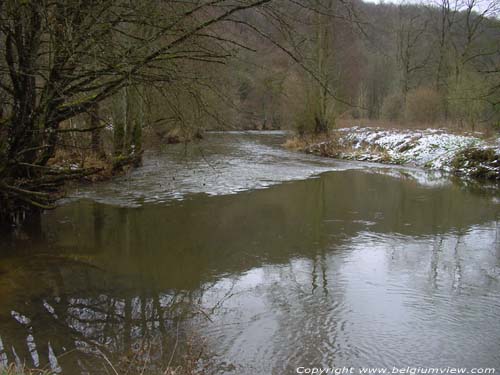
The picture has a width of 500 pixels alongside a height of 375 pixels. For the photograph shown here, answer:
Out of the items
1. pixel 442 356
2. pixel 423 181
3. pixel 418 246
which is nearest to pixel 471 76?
pixel 423 181

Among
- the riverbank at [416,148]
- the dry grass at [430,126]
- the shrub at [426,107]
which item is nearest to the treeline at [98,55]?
the riverbank at [416,148]

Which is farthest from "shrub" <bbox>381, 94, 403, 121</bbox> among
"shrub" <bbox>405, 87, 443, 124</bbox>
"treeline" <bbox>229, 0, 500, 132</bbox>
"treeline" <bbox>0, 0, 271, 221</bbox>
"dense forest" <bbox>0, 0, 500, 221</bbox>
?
"treeline" <bbox>0, 0, 271, 221</bbox>

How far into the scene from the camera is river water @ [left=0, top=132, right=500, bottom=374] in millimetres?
4391

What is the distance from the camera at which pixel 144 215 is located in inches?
390

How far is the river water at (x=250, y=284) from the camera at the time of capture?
14.4 feet

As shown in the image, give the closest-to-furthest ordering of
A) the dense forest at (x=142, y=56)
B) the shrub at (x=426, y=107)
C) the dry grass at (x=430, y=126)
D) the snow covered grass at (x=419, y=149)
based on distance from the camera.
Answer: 1. the dense forest at (x=142, y=56)
2. the snow covered grass at (x=419, y=149)
3. the dry grass at (x=430, y=126)
4. the shrub at (x=426, y=107)

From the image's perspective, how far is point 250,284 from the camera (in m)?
6.15

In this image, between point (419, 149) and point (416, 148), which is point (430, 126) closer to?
point (416, 148)

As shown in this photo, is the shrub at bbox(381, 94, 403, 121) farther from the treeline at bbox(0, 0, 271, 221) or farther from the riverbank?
the treeline at bbox(0, 0, 271, 221)

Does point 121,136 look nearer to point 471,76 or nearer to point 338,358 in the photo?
point 338,358

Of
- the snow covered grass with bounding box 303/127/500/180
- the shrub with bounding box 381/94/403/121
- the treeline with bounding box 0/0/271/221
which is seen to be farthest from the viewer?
the shrub with bounding box 381/94/403/121

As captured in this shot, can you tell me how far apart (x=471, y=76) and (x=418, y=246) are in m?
20.7

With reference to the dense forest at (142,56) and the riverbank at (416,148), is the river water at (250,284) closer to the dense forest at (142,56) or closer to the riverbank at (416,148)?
the dense forest at (142,56)

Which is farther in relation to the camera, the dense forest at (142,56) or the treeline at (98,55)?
the treeline at (98,55)
